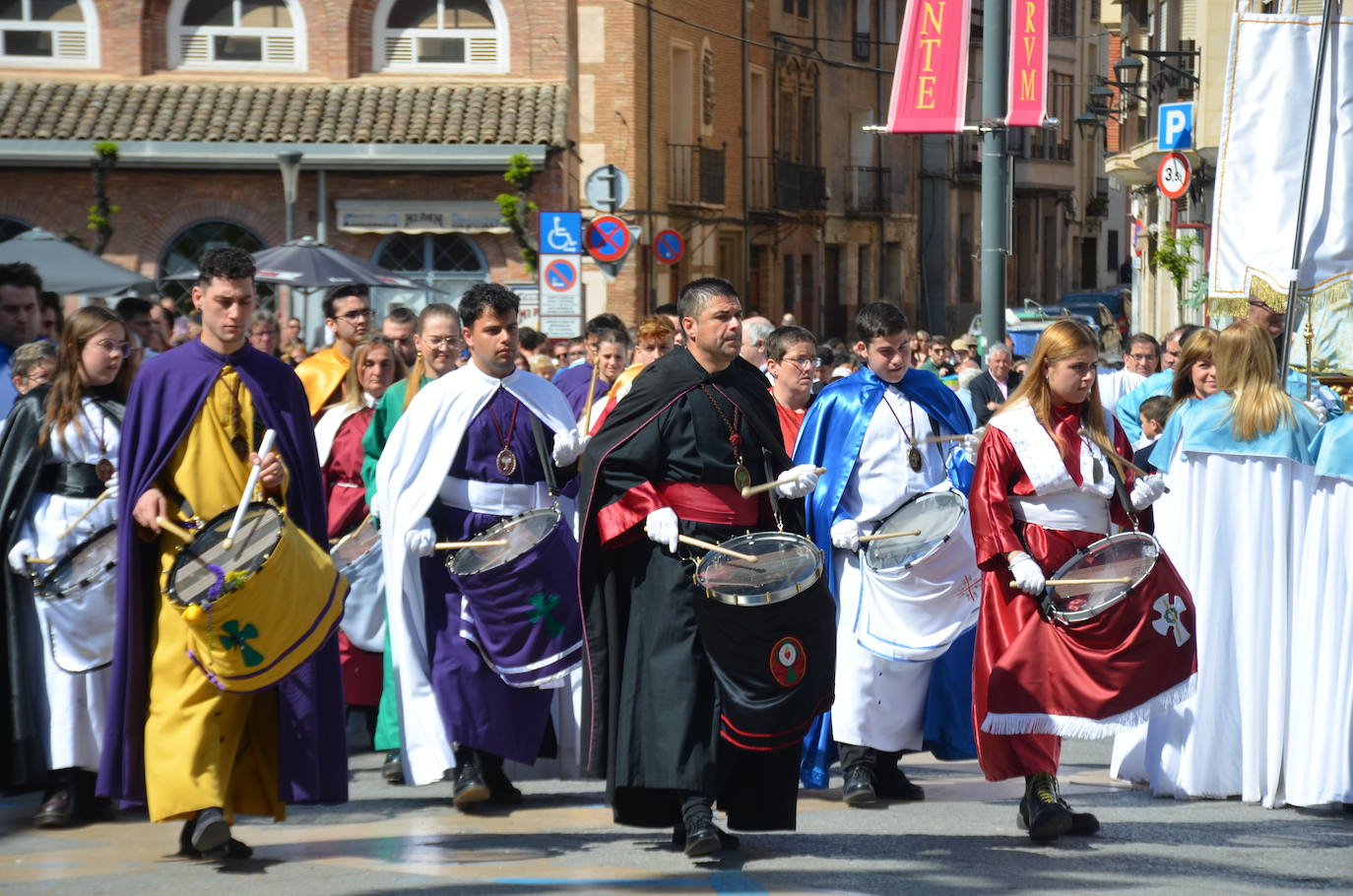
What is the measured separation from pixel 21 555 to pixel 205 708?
1.30 metres

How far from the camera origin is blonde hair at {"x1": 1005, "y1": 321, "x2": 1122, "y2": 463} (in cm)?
736

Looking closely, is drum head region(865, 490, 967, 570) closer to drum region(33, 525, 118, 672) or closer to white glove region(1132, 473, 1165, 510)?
white glove region(1132, 473, 1165, 510)

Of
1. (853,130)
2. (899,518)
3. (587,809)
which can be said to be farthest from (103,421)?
(853,130)

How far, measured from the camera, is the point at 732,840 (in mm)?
7055

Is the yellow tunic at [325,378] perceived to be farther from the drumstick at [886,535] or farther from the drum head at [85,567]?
the drumstick at [886,535]

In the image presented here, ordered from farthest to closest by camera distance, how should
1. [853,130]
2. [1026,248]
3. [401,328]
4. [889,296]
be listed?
1. [1026,248]
2. [889,296]
3. [853,130]
4. [401,328]

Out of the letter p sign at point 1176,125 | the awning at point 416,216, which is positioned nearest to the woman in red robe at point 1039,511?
the awning at point 416,216

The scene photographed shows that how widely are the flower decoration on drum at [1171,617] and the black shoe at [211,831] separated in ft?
10.6

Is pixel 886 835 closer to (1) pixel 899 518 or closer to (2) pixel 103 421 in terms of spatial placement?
(1) pixel 899 518

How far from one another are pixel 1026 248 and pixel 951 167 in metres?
11.1

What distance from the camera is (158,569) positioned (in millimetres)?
6957

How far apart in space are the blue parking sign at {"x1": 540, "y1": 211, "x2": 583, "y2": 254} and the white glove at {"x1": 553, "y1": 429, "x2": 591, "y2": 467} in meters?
11.1

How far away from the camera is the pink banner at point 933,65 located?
47.9 feet

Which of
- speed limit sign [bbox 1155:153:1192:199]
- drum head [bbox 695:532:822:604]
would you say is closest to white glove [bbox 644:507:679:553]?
Result: drum head [bbox 695:532:822:604]
